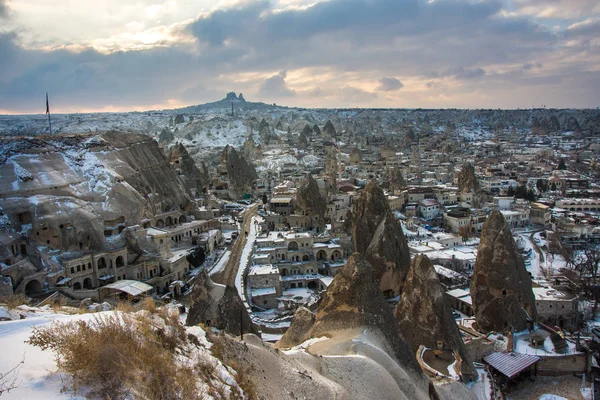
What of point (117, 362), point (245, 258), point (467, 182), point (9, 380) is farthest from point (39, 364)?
point (467, 182)

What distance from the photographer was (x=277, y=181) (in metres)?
65.0

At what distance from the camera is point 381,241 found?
28.1 m

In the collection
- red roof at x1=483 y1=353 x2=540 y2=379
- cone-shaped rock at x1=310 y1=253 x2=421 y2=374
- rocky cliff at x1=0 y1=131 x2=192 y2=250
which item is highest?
rocky cliff at x1=0 y1=131 x2=192 y2=250

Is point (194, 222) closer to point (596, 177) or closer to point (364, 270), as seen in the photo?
point (364, 270)

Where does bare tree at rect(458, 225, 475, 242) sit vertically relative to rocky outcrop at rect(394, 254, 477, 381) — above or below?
below

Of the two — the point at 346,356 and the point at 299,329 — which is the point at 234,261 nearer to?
the point at 299,329

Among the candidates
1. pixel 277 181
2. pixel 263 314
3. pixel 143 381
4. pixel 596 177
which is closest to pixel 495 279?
pixel 263 314

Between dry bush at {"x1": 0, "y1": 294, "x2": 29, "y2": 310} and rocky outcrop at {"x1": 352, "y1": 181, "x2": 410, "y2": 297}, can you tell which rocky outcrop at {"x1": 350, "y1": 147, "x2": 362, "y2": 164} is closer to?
rocky outcrop at {"x1": 352, "y1": 181, "x2": 410, "y2": 297}

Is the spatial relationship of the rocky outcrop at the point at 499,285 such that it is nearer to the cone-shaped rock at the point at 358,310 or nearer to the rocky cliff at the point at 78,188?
the cone-shaped rock at the point at 358,310

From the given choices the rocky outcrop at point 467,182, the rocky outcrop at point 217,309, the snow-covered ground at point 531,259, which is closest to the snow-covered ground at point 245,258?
the rocky outcrop at point 217,309

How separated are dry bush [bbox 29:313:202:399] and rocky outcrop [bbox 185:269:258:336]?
9122 millimetres

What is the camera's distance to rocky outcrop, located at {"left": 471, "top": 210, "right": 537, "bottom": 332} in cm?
2138

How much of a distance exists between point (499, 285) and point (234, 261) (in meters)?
17.2

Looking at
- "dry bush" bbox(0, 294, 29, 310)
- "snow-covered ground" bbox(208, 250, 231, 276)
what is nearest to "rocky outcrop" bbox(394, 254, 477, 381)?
"dry bush" bbox(0, 294, 29, 310)
